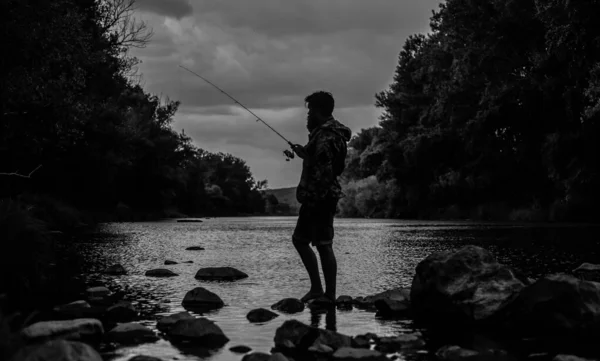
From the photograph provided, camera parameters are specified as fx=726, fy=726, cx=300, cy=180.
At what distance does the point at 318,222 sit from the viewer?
8.63 metres

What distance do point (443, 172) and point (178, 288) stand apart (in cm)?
5467

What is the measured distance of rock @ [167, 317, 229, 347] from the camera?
20.3ft

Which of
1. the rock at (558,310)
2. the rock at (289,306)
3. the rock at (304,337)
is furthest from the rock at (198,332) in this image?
the rock at (558,310)

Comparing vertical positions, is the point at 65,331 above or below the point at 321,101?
below

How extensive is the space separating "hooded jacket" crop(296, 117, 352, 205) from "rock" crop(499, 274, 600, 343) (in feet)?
8.46

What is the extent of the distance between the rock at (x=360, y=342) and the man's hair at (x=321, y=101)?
350 cm

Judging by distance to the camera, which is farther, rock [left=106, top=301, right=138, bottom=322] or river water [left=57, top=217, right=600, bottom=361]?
rock [left=106, top=301, right=138, bottom=322]

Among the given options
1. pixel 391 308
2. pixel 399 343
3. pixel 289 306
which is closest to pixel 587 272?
pixel 391 308

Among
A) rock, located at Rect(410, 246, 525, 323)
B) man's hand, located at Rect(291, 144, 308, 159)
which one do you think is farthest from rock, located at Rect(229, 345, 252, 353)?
man's hand, located at Rect(291, 144, 308, 159)

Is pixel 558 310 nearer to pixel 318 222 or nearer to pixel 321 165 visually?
pixel 318 222

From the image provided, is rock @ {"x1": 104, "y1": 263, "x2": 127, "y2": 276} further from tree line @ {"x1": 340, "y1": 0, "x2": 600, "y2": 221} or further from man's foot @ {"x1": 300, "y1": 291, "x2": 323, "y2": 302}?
tree line @ {"x1": 340, "y1": 0, "x2": 600, "y2": 221}

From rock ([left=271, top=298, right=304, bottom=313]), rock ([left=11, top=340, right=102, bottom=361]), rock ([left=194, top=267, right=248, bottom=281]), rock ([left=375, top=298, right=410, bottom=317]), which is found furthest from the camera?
rock ([left=194, top=267, right=248, bottom=281])

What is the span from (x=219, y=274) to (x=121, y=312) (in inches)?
156

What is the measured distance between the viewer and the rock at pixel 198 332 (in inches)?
244
